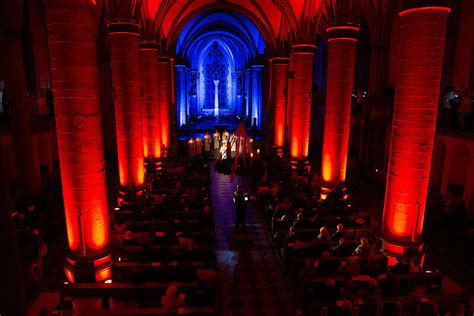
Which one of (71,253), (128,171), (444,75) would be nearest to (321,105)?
(444,75)

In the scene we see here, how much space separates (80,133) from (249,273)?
5747 mm

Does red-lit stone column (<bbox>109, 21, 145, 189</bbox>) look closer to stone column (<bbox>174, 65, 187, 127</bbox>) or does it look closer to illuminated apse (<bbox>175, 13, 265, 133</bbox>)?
illuminated apse (<bbox>175, 13, 265, 133</bbox>)

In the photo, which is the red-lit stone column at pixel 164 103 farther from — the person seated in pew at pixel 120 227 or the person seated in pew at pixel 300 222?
the person seated in pew at pixel 300 222

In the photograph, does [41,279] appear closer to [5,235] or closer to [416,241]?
[5,235]

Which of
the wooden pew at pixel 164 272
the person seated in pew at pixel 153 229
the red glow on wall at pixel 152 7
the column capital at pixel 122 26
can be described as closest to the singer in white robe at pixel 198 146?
the red glow on wall at pixel 152 7

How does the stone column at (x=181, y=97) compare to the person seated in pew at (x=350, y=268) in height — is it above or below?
above

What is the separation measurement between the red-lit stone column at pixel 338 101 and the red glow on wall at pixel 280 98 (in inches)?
408

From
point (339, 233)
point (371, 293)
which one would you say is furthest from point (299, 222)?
point (371, 293)

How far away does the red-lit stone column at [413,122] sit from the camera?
29.0 feet

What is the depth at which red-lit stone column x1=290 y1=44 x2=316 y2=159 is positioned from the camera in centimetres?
1916

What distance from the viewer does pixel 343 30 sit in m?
13.6

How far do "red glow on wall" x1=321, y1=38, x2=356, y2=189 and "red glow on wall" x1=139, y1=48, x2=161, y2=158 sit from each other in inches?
388

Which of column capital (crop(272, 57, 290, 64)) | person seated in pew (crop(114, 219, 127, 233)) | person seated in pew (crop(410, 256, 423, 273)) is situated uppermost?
column capital (crop(272, 57, 290, 64))

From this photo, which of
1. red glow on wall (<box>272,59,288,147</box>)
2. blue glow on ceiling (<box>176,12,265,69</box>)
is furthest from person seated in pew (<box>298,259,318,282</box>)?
blue glow on ceiling (<box>176,12,265,69</box>)
